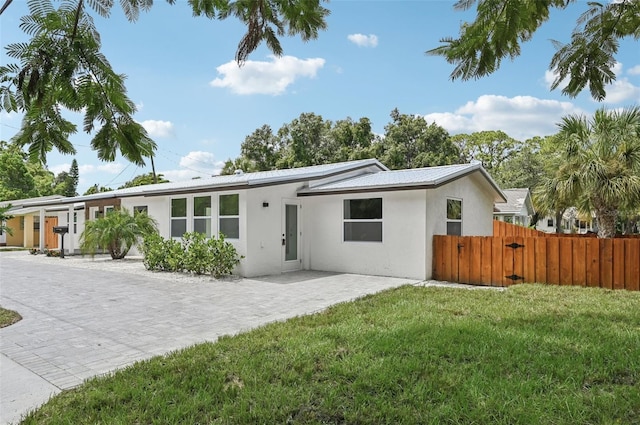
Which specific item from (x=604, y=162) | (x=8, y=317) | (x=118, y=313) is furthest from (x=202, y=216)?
(x=604, y=162)

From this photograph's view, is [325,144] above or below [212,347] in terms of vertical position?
above

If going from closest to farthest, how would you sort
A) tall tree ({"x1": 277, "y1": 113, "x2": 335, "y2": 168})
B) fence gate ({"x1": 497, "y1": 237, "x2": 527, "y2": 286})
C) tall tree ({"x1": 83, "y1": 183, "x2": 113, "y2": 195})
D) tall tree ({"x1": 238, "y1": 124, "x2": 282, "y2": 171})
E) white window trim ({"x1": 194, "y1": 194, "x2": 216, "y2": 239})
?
1. fence gate ({"x1": 497, "y1": 237, "x2": 527, "y2": 286})
2. white window trim ({"x1": 194, "y1": 194, "x2": 216, "y2": 239})
3. tall tree ({"x1": 277, "y1": 113, "x2": 335, "y2": 168})
4. tall tree ({"x1": 238, "y1": 124, "x2": 282, "y2": 171})
5. tall tree ({"x1": 83, "y1": 183, "x2": 113, "y2": 195})

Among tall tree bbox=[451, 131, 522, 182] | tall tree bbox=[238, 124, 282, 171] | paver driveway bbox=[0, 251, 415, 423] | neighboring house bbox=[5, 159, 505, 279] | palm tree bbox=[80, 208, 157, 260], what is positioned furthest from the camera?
tall tree bbox=[451, 131, 522, 182]

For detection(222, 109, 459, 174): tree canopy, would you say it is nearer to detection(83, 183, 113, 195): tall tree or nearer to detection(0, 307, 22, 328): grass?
detection(83, 183, 113, 195): tall tree

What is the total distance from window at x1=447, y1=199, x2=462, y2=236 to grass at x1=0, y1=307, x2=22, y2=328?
10294 mm

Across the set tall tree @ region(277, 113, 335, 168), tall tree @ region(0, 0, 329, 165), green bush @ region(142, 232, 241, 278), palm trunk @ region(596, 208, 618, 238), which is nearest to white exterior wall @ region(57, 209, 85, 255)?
green bush @ region(142, 232, 241, 278)

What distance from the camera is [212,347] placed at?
498 centimetres

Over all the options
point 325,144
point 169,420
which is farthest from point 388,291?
point 325,144

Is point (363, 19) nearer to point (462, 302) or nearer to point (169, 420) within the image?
point (169, 420)

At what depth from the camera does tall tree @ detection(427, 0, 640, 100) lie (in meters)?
3.71

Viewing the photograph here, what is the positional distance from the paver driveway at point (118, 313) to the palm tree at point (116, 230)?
3012 mm

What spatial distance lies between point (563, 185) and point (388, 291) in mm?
7136

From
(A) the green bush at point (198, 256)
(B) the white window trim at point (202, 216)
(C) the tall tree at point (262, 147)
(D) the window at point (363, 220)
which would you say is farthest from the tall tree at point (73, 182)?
(D) the window at point (363, 220)

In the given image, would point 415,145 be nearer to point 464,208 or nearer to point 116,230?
point 464,208
